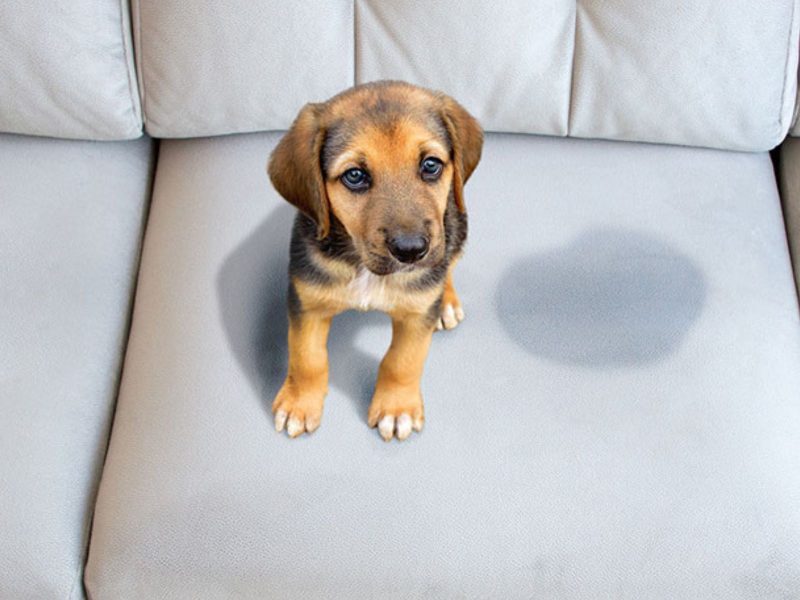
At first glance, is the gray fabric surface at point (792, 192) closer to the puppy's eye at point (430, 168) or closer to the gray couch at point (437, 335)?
the gray couch at point (437, 335)

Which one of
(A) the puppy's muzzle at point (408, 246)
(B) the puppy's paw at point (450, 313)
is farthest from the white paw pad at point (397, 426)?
(A) the puppy's muzzle at point (408, 246)

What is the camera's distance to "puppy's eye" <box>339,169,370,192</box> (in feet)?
5.10

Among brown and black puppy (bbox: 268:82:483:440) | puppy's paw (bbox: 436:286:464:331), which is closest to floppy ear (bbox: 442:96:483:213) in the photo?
brown and black puppy (bbox: 268:82:483:440)

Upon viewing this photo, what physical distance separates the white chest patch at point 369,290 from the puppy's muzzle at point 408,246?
0.20 m

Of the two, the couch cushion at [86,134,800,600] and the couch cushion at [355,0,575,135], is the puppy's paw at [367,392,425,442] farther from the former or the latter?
the couch cushion at [355,0,575,135]

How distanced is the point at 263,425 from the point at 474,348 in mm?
487

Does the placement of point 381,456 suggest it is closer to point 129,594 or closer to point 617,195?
point 129,594

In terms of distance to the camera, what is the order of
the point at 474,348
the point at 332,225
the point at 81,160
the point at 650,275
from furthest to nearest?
the point at 81,160
the point at 650,275
the point at 474,348
the point at 332,225

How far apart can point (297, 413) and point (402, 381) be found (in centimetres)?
23

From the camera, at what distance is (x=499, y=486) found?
1753 millimetres

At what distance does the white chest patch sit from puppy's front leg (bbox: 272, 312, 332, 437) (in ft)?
0.34

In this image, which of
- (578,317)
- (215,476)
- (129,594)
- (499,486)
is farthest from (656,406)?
(129,594)

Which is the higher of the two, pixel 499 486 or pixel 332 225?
pixel 332 225

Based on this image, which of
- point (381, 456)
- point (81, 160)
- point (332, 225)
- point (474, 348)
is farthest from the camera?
point (81, 160)
